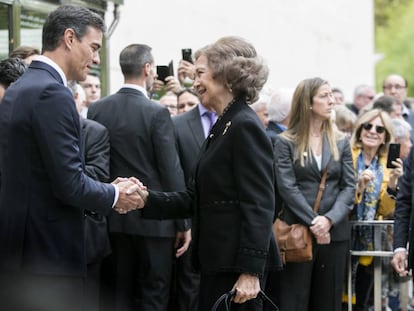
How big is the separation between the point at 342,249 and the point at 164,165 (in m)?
Result: 1.72

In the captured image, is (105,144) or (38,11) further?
(38,11)

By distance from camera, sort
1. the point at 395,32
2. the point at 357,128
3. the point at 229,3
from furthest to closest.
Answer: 1. the point at 395,32
2. the point at 229,3
3. the point at 357,128

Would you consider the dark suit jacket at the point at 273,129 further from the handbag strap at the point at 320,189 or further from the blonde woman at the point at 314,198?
the handbag strap at the point at 320,189

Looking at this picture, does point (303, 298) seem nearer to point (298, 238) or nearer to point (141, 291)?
point (298, 238)

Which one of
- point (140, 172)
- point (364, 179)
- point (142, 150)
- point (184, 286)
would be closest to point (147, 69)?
point (142, 150)

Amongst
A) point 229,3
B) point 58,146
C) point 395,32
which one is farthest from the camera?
point 395,32

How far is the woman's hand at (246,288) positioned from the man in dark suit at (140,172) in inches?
87.0

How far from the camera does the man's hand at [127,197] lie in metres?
5.08

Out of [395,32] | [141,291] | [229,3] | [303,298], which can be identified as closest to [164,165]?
[141,291]

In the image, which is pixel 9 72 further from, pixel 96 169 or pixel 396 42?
pixel 396 42

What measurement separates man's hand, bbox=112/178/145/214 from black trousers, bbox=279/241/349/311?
7.98 ft

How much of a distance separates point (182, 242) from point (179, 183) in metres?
0.67

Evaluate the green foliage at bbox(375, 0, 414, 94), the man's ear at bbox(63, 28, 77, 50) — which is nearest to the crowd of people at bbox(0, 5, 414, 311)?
the man's ear at bbox(63, 28, 77, 50)

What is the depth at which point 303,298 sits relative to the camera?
7.41 metres
